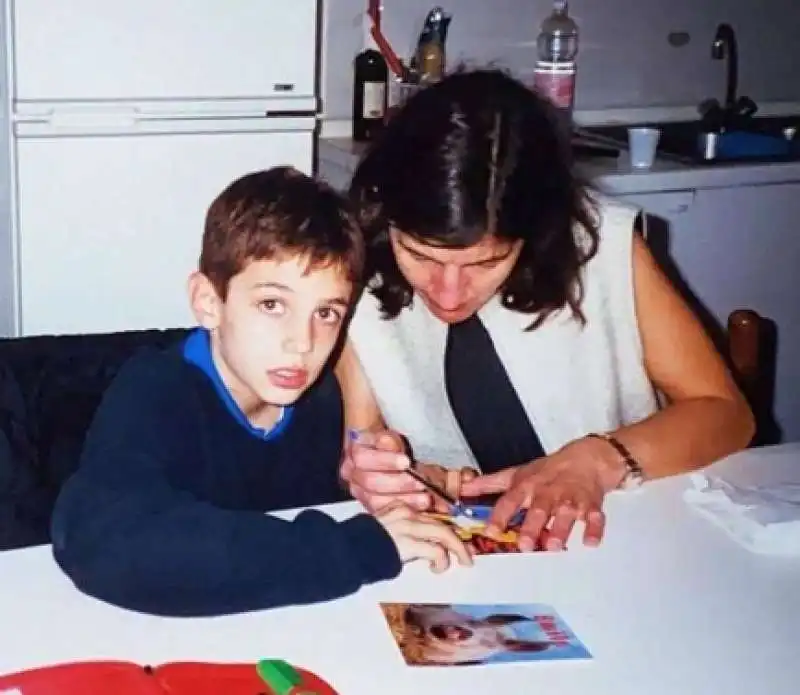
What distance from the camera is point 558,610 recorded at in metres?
1.28

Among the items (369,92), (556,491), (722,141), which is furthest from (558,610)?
(722,141)

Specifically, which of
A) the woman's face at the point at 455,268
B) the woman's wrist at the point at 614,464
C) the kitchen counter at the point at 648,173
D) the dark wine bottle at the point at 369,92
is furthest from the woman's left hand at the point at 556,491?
the dark wine bottle at the point at 369,92

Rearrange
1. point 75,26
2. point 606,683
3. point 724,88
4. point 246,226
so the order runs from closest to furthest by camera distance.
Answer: point 606,683 → point 246,226 → point 75,26 → point 724,88

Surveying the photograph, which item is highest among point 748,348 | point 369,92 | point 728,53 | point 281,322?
point 728,53

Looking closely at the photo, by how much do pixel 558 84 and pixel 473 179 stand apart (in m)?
1.82

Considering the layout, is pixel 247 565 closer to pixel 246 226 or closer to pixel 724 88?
pixel 246 226

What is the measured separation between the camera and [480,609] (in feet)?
4.13

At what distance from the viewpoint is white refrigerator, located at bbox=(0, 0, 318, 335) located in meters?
2.74

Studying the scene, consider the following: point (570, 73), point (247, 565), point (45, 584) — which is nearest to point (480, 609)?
point (247, 565)

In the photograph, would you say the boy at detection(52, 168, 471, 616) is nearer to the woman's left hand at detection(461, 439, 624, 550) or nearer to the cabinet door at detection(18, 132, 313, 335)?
the woman's left hand at detection(461, 439, 624, 550)

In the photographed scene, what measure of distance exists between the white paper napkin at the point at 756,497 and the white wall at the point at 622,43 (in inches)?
76.0

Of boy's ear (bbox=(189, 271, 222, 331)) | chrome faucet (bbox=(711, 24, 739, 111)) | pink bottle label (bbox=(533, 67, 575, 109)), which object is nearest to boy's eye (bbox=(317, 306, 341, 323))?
boy's ear (bbox=(189, 271, 222, 331))

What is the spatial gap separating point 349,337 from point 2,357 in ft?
2.12

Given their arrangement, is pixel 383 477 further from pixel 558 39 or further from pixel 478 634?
pixel 558 39
